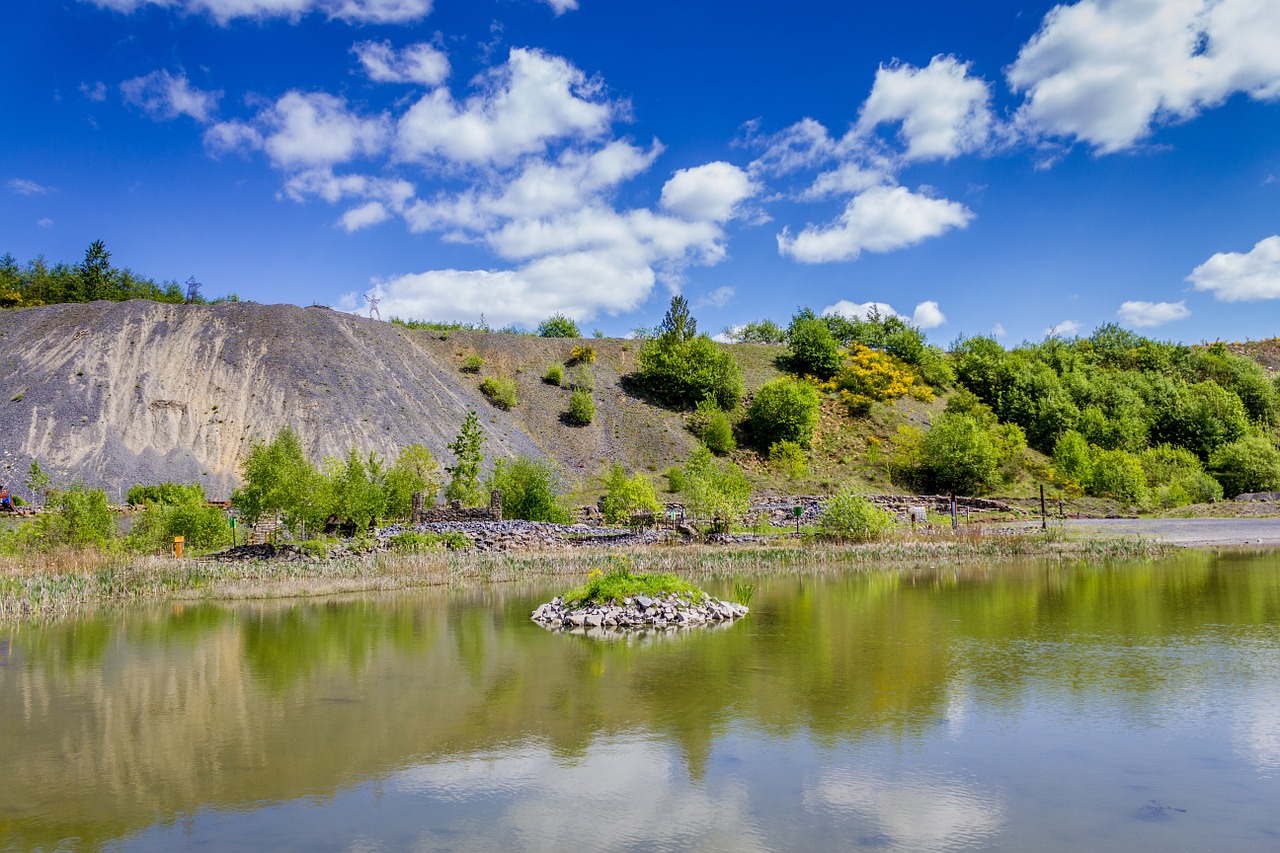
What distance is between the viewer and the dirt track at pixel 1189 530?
1511 inches

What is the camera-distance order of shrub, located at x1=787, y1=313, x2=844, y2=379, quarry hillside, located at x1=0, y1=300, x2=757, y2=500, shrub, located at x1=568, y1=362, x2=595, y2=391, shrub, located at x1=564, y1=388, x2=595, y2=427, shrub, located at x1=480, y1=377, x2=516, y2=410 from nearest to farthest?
quarry hillside, located at x1=0, y1=300, x2=757, y2=500
shrub, located at x1=564, y1=388, x2=595, y2=427
shrub, located at x1=480, y1=377, x2=516, y2=410
shrub, located at x1=568, y1=362, x2=595, y2=391
shrub, located at x1=787, y1=313, x2=844, y2=379

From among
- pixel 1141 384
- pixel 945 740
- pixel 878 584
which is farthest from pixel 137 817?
Answer: pixel 1141 384

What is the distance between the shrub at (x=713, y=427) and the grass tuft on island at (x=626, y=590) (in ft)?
153

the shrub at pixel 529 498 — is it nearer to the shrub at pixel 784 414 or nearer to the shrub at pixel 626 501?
the shrub at pixel 626 501

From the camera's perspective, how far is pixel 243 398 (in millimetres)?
59906

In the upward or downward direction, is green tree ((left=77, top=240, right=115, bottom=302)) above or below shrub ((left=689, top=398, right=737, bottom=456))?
above

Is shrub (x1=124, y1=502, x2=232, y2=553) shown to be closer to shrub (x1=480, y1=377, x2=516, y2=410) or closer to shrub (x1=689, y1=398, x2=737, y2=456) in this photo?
shrub (x1=480, y1=377, x2=516, y2=410)

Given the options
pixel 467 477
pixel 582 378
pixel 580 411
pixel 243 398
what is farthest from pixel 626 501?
pixel 582 378

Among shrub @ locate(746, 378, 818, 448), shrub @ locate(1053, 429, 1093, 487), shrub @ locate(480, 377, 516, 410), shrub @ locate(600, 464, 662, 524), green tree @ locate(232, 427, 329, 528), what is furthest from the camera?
shrub @ locate(480, 377, 516, 410)

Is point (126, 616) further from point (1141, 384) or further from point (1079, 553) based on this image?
point (1141, 384)

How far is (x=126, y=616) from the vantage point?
75.5 feet

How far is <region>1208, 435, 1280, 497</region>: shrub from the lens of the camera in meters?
58.8

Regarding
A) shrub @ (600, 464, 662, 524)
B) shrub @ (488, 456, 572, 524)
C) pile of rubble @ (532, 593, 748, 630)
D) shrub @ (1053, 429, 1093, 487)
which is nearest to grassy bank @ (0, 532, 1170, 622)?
shrub @ (600, 464, 662, 524)

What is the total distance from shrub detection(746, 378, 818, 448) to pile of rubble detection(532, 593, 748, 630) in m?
48.0
